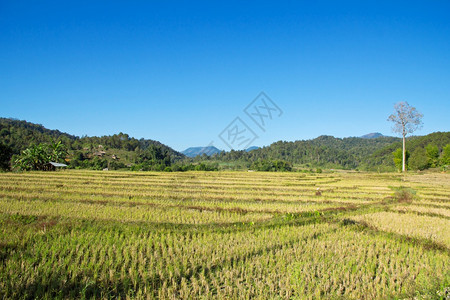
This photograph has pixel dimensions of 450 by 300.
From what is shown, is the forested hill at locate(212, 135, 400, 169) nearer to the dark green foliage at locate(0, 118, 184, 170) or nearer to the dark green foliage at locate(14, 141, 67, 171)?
the dark green foliage at locate(0, 118, 184, 170)

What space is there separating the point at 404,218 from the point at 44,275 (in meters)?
10.2

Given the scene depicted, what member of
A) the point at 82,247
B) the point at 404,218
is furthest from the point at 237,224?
the point at 404,218

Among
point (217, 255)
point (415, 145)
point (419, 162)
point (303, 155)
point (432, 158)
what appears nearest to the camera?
point (217, 255)

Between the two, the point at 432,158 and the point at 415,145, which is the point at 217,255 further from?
the point at 415,145

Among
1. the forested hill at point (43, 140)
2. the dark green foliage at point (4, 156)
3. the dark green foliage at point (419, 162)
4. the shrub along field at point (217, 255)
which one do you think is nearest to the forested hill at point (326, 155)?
the dark green foliage at point (419, 162)

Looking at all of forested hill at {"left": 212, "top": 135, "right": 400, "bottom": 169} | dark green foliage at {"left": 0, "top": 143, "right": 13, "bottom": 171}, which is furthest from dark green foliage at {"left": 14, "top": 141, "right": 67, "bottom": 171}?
forested hill at {"left": 212, "top": 135, "right": 400, "bottom": 169}

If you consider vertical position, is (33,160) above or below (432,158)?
below

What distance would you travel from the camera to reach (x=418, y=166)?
45094 millimetres

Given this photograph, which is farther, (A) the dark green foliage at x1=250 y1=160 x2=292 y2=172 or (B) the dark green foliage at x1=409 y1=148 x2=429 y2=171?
(A) the dark green foliage at x1=250 y1=160 x2=292 y2=172

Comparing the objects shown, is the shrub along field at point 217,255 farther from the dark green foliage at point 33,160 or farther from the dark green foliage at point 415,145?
the dark green foliage at point 415,145

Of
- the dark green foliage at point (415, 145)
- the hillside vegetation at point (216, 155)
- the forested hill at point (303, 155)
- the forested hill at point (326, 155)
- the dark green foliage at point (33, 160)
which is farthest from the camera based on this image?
the forested hill at point (303, 155)

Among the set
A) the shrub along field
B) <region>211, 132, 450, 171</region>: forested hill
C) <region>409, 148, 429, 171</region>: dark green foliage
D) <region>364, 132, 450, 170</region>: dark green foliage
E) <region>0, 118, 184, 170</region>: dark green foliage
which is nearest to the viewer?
the shrub along field

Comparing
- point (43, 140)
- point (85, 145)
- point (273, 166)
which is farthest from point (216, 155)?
point (43, 140)

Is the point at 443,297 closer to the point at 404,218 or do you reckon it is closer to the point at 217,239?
the point at 217,239
